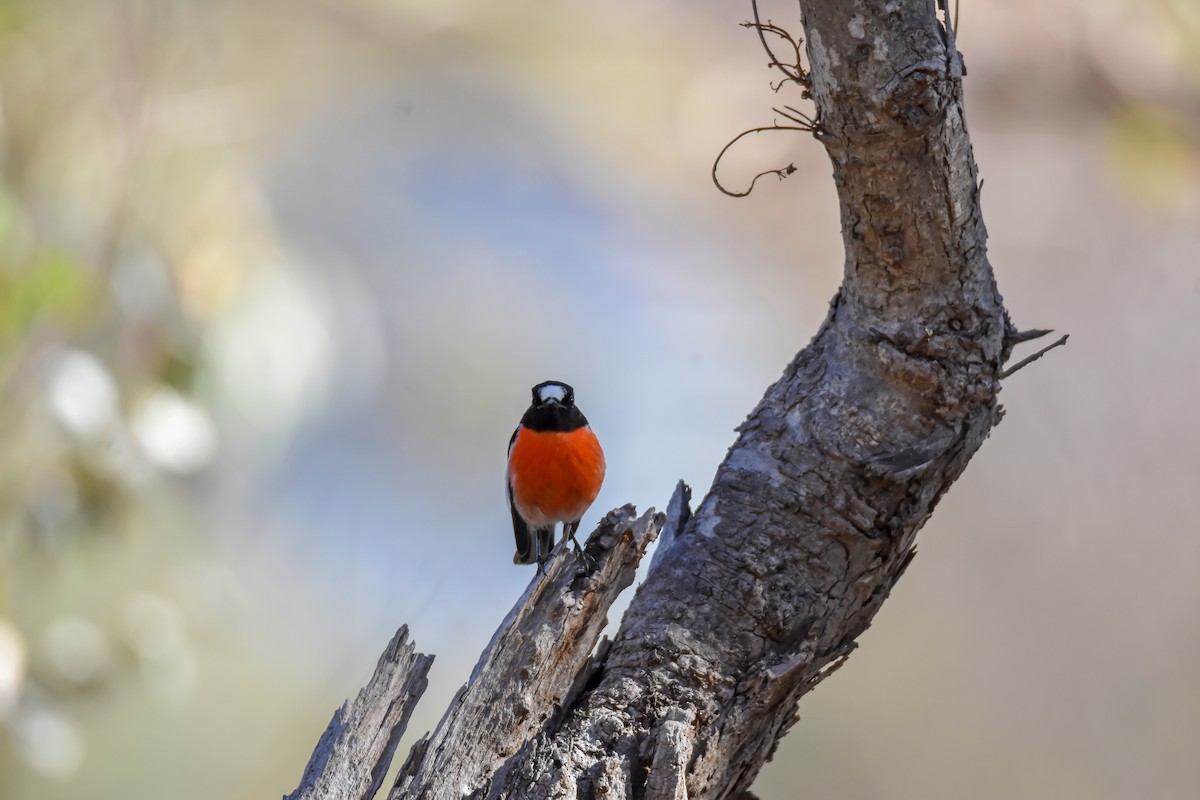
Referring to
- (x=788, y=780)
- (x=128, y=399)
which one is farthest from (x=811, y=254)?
(x=128, y=399)

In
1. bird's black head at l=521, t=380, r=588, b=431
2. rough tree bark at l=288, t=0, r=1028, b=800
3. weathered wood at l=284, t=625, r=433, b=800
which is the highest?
bird's black head at l=521, t=380, r=588, b=431

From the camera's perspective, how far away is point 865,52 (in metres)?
2.06

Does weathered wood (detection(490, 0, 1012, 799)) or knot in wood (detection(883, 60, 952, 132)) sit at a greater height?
knot in wood (detection(883, 60, 952, 132))

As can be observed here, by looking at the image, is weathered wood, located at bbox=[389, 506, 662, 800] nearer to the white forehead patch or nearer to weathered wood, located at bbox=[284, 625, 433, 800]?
weathered wood, located at bbox=[284, 625, 433, 800]

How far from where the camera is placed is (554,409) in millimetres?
3535

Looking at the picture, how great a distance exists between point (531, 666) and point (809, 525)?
70 centimetres

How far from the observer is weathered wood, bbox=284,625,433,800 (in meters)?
2.23

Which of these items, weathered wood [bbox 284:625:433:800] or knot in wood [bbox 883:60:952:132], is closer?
knot in wood [bbox 883:60:952:132]

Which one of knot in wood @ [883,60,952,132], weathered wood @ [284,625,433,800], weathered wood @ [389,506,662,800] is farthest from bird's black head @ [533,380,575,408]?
knot in wood @ [883,60,952,132]

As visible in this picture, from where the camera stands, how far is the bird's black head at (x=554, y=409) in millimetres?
3533

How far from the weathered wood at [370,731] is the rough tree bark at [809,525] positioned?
102mm

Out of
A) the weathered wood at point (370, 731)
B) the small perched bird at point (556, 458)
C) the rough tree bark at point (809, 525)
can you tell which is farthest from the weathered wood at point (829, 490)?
the small perched bird at point (556, 458)

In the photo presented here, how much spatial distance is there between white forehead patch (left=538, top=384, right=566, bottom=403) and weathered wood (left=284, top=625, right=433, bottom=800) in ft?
4.46

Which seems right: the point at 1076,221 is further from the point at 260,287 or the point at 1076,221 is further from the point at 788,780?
the point at 260,287
